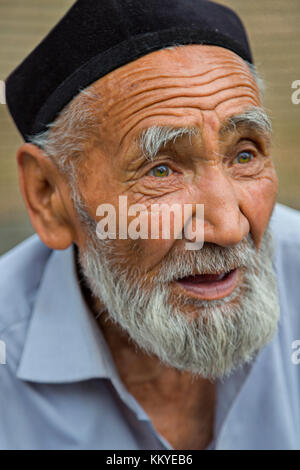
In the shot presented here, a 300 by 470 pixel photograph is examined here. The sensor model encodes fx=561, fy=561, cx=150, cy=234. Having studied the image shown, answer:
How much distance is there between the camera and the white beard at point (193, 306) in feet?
6.61

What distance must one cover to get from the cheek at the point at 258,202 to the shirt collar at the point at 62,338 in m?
0.78

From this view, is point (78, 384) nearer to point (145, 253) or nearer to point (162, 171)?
point (145, 253)

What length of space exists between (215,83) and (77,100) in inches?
20.3

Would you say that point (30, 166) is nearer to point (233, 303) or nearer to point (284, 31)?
point (233, 303)

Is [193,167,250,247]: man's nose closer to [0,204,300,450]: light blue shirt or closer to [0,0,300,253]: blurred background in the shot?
[0,204,300,450]: light blue shirt

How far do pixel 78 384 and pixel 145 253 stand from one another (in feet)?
2.16

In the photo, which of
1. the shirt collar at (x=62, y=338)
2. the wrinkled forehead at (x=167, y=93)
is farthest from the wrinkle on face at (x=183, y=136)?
the shirt collar at (x=62, y=338)

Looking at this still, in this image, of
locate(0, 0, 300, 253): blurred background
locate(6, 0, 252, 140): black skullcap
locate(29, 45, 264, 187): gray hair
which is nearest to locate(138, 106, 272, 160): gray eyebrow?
locate(29, 45, 264, 187): gray hair

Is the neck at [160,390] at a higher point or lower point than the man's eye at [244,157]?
lower

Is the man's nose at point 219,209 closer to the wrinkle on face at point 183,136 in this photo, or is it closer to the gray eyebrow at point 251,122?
the wrinkle on face at point 183,136

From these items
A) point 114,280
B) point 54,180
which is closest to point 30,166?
point 54,180

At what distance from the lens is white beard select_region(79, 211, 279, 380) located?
6.61 feet

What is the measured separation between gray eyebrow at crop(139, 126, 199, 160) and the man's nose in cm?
15

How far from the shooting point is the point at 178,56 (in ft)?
6.48
